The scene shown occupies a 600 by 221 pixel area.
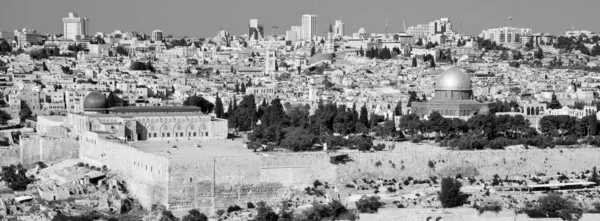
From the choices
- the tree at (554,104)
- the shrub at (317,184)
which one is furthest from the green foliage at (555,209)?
the tree at (554,104)

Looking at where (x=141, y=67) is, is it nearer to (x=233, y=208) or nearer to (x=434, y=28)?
(x=233, y=208)

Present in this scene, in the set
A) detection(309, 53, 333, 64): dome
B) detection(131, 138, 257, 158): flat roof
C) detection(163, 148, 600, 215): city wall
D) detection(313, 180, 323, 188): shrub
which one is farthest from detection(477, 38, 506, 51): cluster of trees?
detection(313, 180, 323, 188): shrub

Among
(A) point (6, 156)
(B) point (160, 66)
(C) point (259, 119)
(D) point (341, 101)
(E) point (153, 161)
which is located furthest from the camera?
(B) point (160, 66)

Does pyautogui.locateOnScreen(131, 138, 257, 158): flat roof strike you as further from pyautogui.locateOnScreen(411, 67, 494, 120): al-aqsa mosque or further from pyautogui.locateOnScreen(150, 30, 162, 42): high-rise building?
pyautogui.locateOnScreen(150, 30, 162, 42): high-rise building

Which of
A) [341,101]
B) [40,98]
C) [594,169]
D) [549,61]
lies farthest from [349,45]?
[594,169]

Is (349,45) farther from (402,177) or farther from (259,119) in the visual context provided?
(402,177)

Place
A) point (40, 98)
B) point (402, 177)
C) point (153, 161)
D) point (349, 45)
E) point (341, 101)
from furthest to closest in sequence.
→ point (349, 45) < point (341, 101) < point (40, 98) < point (402, 177) < point (153, 161)
